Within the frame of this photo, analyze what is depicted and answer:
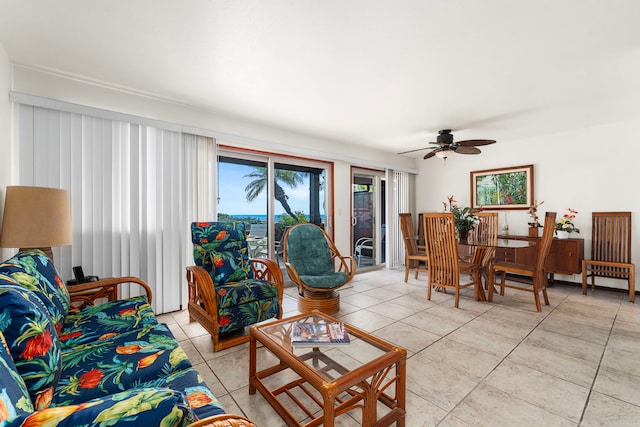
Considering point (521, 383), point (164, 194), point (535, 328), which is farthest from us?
point (164, 194)

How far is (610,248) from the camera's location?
12.8 ft

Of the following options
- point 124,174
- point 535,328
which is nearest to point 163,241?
point 124,174

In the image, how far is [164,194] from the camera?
3135 mm

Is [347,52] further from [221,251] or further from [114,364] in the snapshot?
[114,364]

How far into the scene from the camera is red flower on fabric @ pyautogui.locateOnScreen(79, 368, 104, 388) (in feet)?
3.86

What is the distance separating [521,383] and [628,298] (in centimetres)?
323

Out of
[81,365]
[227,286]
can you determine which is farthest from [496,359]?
[81,365]

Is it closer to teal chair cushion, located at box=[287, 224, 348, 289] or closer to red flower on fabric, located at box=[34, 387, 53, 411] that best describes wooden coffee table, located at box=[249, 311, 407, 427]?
red flower on fabric, located at box=[34, 387, 53, 411]

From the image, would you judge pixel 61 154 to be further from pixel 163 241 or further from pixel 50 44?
pixel 163 241

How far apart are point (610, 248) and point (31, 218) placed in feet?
20.4

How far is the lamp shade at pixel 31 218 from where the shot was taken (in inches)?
74.4

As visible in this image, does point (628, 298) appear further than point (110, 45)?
Yes

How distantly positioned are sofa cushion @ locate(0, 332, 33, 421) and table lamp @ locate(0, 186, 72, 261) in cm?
147

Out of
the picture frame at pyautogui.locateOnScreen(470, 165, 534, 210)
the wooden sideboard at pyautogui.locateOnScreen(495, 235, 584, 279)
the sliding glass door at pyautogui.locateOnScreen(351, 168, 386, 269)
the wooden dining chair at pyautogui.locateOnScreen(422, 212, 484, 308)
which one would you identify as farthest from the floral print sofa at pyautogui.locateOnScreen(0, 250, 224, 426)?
the picture frame at pyautogui.locateOnScreen(470, 165, 534, 210)
